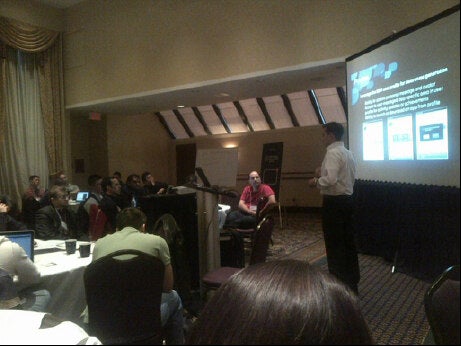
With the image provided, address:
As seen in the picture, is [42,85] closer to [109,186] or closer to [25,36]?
[25,36]

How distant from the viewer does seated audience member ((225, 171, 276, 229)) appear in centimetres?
546

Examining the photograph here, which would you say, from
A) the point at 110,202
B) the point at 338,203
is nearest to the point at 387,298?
the point at 338,203

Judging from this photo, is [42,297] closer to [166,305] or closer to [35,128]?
[166,305]

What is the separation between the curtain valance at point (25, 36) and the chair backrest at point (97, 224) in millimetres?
4660

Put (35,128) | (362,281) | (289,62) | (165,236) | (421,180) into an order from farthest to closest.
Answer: (35,128), (289,62), (362,281), (165,236), (421,180)

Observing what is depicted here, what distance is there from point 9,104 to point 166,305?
21.5ft

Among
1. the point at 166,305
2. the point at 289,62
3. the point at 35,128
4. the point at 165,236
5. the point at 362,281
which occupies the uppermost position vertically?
the point at 289,62

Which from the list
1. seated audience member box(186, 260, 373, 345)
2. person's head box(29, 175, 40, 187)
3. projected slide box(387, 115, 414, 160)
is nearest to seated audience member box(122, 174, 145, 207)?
person's head box(29, 175, 40, 187)

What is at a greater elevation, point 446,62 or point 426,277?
point 446,62

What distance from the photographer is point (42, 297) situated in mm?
2400

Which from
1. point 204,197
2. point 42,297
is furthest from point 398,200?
point 204,197

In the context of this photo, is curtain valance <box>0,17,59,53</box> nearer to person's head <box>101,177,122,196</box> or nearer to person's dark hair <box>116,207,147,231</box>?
person's head <box>101,177,122,196</box>

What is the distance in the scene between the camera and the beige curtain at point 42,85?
7.11 metres

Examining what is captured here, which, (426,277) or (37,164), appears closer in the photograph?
(426,277)
